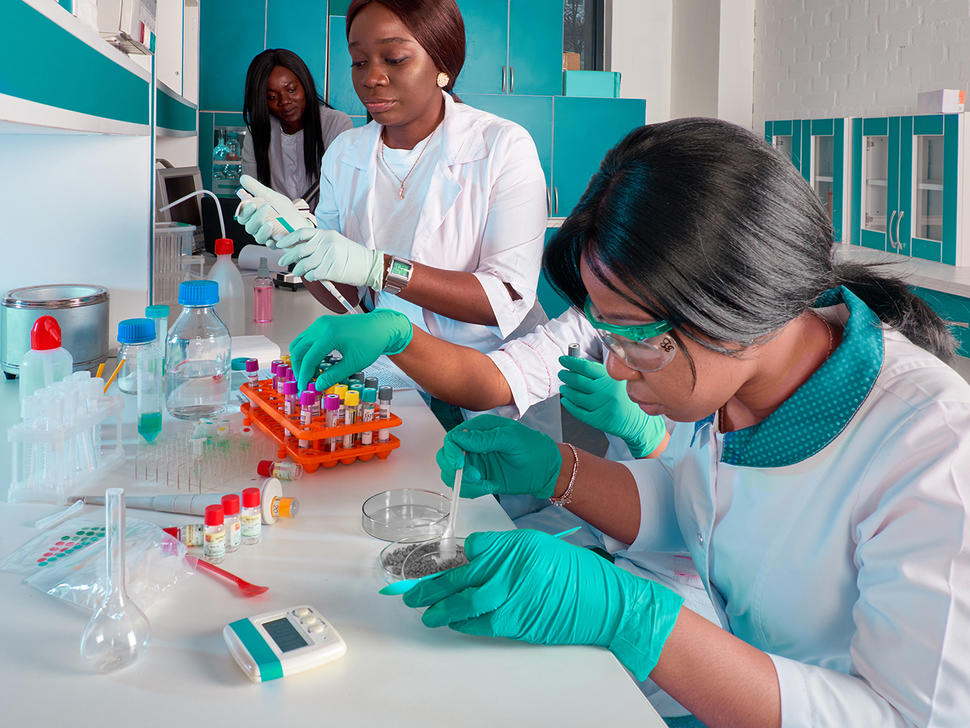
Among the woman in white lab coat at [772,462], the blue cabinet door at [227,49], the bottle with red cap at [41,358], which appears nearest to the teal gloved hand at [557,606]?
the woman in white lab coat at [772,462]

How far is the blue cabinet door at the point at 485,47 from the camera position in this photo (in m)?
5.34

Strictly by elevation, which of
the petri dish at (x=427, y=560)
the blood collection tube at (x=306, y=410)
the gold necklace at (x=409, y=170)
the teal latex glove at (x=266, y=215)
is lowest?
the petri dish at (x=427, y=560)

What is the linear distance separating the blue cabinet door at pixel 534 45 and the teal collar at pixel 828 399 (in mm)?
4859

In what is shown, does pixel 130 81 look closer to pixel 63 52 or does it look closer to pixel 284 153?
pixel 63 52

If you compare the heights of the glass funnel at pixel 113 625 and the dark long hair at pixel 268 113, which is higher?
the dark long hair at pixel 268 113

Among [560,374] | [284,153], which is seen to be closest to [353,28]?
[560,374]

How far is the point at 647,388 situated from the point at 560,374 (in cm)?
53

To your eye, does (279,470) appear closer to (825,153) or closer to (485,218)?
(485,218)

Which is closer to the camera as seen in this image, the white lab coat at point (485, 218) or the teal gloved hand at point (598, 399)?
the teal gloved hand at point (598, 399)

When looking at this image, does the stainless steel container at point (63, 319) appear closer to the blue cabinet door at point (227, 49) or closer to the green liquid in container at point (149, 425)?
the green liquid in container at point (149, 425)

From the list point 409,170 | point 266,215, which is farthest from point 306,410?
point 409,170

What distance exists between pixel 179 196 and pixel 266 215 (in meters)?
1.60

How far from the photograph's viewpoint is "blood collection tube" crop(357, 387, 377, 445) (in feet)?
4.32

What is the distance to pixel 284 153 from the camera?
3951 millimetres
